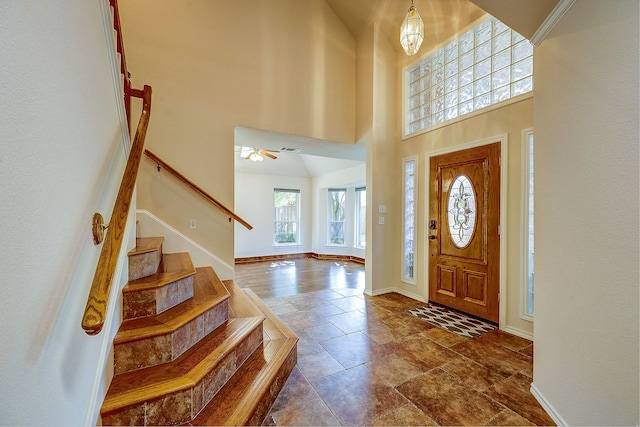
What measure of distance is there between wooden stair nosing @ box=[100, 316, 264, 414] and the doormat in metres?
2.34

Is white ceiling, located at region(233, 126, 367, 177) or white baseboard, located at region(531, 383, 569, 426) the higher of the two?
white ceiling, located at region(233, 126, 367, 177)

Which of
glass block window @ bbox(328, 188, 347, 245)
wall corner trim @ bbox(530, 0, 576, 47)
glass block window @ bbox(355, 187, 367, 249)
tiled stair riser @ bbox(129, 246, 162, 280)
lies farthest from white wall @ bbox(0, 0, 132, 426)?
glass block window @ bbox(328, 188, 347, 245)

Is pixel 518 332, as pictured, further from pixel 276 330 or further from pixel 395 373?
pixel 276 330

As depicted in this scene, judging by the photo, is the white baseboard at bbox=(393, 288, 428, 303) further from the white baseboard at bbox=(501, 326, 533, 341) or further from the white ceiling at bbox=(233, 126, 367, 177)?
the white ceiling at bbox=(233, 126, 367, 177)

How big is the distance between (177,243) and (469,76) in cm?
409

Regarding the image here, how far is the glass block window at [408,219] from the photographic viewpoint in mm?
4043

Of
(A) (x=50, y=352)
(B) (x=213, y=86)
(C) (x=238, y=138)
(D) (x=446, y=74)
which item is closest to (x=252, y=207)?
(C) (x=238, y=138)

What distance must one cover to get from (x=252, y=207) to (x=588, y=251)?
270 inches

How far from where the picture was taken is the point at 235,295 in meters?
2.79

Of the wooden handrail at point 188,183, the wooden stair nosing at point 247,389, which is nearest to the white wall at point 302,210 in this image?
the wooden handrail at point 188,183

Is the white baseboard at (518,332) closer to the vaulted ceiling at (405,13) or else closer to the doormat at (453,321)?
the doormat at (453,321)

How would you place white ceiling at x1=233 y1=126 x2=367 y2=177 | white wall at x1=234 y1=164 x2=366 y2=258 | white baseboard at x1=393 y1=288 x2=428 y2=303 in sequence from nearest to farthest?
white baseboard at x1=393 y1=288 x2=428 y2=303, white ceiling at x1=233 y1=126 x2=367 y2=177, white wall at x1=234 y1=164 x2=366 y2=258

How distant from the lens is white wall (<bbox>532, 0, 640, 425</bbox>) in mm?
1118

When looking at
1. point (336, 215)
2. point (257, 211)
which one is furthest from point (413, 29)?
point (257, 211)
